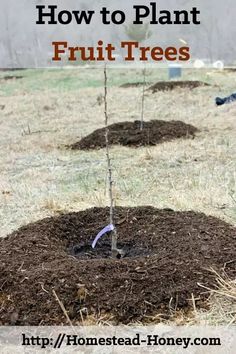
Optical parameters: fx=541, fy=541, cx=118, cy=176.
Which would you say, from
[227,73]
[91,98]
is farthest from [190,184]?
[227,73]

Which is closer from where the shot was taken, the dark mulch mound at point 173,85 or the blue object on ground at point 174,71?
the dark mulch mound at point 173,85

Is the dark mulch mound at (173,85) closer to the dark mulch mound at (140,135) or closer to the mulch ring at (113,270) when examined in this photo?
the dark mulch mound at (140,135)

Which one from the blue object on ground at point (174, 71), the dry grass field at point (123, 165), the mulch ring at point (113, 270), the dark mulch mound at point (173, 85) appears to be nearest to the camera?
the mulch ring at point (113, 270)

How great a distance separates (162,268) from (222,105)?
7783mm

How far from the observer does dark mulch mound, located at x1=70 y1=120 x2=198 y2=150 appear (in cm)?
707

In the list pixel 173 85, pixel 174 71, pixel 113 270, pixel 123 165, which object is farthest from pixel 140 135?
pixel 174 71

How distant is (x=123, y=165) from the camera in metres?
5.87

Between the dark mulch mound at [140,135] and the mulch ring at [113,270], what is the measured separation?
12.3 ft

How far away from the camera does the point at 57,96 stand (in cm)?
1482

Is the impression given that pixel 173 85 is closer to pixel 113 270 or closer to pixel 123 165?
pixel 123 165

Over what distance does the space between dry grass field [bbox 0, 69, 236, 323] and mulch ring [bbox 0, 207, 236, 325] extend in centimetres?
21

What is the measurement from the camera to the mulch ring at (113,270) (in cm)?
251

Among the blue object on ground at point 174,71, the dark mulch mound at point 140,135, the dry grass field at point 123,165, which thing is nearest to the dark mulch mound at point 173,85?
the dry grass field at point 123,165

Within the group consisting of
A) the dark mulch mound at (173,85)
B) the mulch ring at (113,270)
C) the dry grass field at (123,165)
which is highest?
the dark mulch mound at (173,85)
